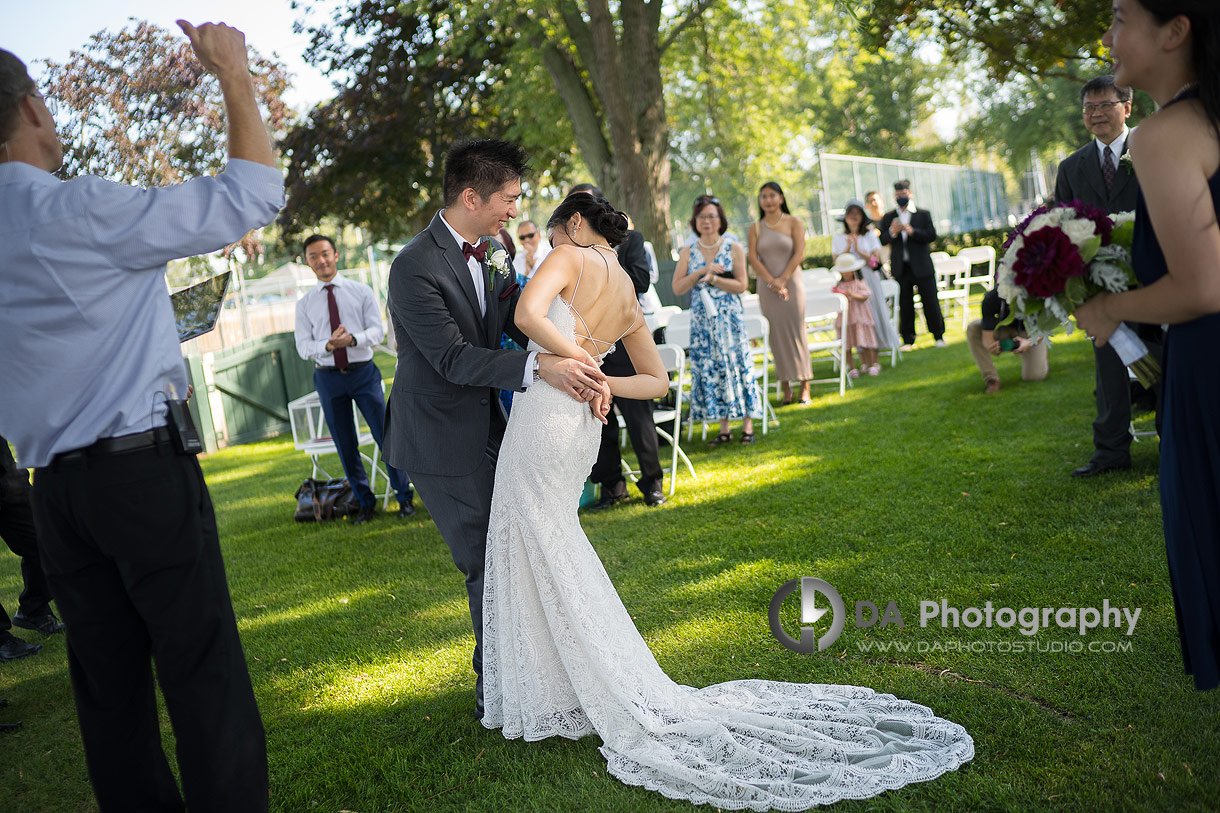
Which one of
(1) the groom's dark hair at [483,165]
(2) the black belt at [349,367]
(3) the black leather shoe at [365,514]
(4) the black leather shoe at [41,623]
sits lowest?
(4) the black leather shoe at [41,623]

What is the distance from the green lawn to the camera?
2977mm

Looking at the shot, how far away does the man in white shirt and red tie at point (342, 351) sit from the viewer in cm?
734

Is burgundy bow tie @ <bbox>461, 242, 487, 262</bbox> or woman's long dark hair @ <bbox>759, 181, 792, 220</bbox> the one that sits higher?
woman's long dark hair @ <bbox>759, 181, 792, 220</bbox>

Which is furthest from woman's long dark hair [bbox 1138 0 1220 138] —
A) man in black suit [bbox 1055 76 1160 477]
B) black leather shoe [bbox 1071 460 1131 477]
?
black leather shoe [bbox 1071 460 1131 477]

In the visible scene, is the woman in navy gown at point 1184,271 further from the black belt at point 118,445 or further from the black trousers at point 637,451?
the black trousers at point 637,451

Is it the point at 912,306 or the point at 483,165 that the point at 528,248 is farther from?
the point at 912,306

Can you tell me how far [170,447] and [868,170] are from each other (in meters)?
24.1

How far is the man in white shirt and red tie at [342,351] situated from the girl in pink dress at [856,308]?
5781 millimetres

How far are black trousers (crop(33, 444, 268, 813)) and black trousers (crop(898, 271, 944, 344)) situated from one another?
454 inches

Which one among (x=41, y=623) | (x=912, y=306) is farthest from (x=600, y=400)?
(x=912, y=306)

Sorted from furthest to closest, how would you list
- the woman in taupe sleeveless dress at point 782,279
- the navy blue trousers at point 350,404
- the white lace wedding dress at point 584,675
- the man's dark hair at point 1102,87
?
the woman in taupe sleeveless dress at point 782,279
the navy blue trousers at point 350,404
the man's dark hair at point 1102,87
the white lace wedding dress at point 584,675

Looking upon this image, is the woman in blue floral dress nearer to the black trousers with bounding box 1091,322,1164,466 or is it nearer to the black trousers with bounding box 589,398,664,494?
the black trousers with bounding box 589,398,664,494

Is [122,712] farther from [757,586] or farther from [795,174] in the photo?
[795,174]

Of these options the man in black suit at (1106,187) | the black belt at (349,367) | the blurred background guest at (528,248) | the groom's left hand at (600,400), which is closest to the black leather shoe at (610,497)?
the black belt at (349,367)
